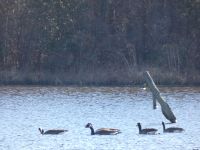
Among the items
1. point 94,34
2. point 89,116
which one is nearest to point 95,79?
point 94,34

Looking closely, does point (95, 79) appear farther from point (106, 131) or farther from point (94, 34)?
point (106, 131)

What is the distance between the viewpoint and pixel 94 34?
5831cm

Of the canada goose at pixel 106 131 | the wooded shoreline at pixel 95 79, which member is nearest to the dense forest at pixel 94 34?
the wooded shoreline at pixel 95 79

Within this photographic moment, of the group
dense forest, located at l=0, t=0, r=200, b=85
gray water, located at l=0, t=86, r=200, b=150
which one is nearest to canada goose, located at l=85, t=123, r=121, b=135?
gray water, located at l=0, t=86, r=200, b=150

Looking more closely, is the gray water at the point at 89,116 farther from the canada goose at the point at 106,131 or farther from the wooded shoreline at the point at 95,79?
the wooded shoreline at the point at 95,79

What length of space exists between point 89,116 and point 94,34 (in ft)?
76.6

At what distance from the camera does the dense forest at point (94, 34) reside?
2232 inches

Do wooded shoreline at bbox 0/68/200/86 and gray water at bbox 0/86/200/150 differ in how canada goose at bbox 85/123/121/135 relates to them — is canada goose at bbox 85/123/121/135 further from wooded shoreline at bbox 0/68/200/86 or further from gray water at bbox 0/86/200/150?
wooded shoreline at bbox 0/68/200/86

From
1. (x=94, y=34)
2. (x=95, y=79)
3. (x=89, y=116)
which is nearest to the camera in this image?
(x=89, y=116)

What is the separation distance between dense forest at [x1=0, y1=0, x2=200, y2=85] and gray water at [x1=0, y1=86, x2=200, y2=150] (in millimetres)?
7839

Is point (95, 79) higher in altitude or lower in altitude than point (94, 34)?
lower

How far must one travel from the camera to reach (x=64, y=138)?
91.1 ft

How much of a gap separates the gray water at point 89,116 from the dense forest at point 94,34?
784 centimetres

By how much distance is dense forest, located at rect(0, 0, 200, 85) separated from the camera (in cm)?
5669
